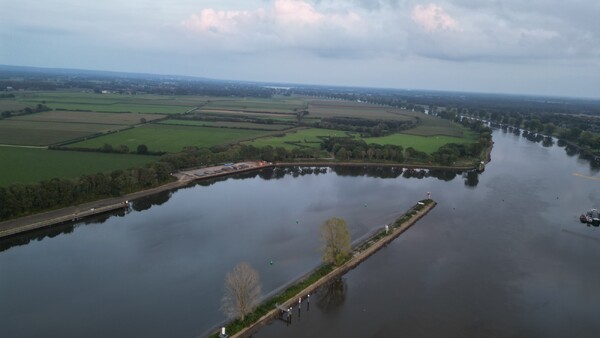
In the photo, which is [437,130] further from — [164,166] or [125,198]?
[125,198]

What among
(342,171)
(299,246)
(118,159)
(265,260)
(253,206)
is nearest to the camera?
(265,260)

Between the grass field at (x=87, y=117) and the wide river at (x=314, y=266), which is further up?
the grass field at (x=87, y=117)

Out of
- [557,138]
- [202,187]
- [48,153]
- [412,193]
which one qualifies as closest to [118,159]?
[48,153]

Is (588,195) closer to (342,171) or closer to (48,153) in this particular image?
(342,171)

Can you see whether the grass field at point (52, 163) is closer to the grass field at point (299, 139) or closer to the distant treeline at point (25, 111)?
the grass field at point (299, 139)

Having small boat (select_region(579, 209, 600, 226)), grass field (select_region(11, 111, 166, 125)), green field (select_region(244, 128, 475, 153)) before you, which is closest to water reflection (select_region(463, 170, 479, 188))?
green field (select_region(244, 128, 475, 153))

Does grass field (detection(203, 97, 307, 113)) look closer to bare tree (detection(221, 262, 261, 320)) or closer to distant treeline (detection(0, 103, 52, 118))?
distant treeline (detection(0, 103, 52, 118))

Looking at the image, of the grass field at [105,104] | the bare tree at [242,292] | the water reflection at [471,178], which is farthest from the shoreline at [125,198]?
the grass field at [105,104]
